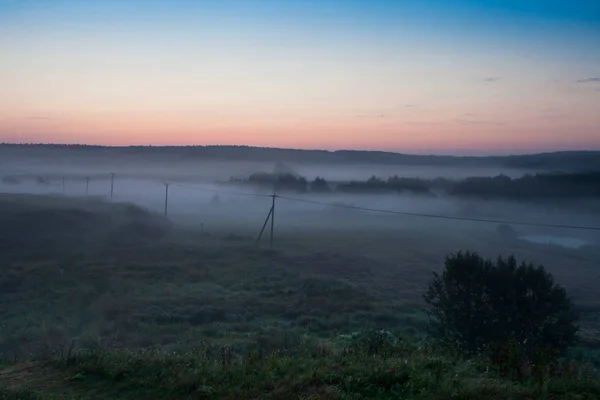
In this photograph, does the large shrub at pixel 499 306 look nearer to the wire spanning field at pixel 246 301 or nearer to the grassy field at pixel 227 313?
the grassy field at pixel 227 313

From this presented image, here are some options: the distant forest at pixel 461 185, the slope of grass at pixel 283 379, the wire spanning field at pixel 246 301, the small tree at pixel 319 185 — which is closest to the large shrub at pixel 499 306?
the wire spanning field at pixel 246 301

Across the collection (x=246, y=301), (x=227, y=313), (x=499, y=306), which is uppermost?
(x=499, y=306)

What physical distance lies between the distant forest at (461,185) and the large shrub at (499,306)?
41.2m

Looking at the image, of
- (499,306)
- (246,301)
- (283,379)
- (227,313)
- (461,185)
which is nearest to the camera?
(283,379)

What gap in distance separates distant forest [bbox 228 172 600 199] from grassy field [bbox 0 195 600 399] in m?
7.78

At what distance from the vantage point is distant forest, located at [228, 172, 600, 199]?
188 ft

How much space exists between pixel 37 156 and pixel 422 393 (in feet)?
537

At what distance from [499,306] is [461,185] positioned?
7579 cm

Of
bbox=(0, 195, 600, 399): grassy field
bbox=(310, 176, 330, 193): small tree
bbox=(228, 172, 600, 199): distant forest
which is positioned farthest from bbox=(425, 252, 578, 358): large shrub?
bbox=(310, 176, 330, 193): small tree

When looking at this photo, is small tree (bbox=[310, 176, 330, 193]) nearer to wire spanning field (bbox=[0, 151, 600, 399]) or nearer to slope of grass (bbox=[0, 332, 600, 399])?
wire spanning field (bbox=[0, 151, 600, 399])

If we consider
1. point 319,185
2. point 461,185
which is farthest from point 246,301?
point 319,185

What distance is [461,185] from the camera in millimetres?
87875

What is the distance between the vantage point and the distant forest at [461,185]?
2250 inches

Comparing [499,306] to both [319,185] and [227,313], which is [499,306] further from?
[319,185]
